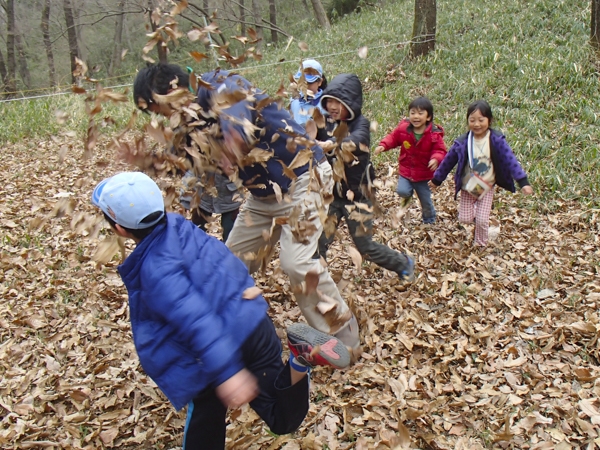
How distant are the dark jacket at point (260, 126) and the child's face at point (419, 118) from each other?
6.72 ft

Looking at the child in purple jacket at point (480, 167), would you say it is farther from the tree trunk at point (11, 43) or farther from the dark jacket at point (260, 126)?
the tree trunk at point (11, 43)

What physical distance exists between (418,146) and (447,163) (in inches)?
14.9

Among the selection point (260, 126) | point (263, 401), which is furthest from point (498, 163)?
point (263, 401)

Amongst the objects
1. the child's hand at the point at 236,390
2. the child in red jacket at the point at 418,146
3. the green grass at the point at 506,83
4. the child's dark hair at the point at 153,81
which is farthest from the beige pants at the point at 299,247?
the green grass at the point at 506,83

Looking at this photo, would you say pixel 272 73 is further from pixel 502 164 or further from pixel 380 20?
pixel 502 164

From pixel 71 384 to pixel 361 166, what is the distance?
2586mm

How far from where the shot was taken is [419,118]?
4594mm

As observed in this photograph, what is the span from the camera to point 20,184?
22.9ft

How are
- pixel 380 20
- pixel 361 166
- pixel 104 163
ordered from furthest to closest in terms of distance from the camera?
pixel 380 20, pixel 361 166, pixel 104 163

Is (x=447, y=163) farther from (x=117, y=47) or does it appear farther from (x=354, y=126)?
(x=117, y=47)

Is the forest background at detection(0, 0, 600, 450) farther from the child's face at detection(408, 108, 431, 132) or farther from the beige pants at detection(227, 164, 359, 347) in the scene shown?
the child's face at detection(408, 108, 431, 132)

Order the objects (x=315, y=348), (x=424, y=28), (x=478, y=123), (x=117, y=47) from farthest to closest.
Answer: (x=117, y=47)
(x=424, y=28)
(x=478, y=123)
(x=315, y=348)

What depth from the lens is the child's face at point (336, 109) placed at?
11.4 feet

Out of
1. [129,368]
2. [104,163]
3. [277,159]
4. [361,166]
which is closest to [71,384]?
[129,368]
